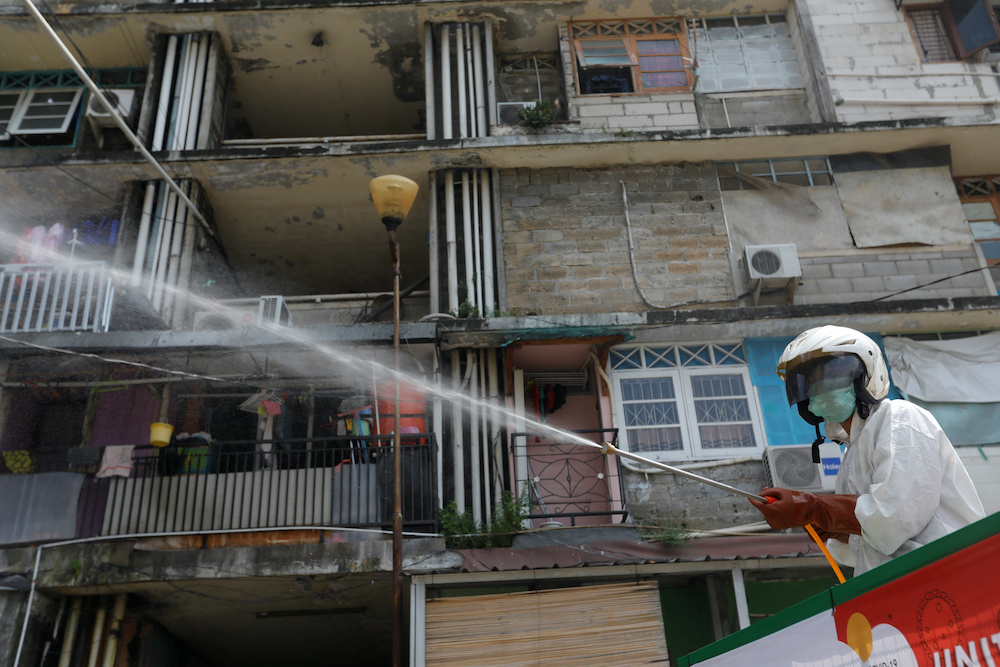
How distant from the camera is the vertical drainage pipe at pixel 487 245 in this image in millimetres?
11547

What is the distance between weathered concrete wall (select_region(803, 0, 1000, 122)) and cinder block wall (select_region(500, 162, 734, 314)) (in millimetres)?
2847

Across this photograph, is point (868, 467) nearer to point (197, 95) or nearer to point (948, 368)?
point (948, 368)

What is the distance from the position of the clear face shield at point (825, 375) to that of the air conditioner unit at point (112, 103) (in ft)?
39.8

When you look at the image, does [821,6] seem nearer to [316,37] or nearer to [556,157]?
[556,157]

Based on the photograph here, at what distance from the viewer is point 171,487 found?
9859mm

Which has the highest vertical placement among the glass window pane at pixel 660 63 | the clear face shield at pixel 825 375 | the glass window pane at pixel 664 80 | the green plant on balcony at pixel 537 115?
the glass window pane at pixel 660 63

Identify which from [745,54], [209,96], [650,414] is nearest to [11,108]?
[209,96]

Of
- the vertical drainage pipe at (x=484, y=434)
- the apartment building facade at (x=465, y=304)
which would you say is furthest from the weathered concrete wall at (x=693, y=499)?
the vertical drainage pipe at (x=484, y=434)

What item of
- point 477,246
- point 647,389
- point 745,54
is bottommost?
point 647,389

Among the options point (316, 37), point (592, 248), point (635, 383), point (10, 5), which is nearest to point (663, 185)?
point (592, 248)

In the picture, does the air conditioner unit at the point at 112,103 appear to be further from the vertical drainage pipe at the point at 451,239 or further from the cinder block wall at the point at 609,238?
the cinder block wall at the point at 609,238

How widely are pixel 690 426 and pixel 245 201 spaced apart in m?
7.61

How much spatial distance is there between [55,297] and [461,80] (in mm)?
6737

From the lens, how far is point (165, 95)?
13.3m
